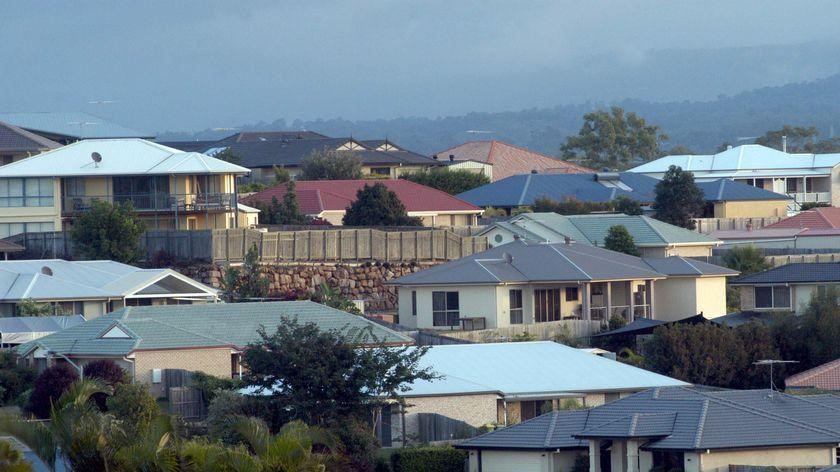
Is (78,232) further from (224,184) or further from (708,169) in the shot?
(708,169)

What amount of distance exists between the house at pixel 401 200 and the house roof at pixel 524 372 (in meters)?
33.5

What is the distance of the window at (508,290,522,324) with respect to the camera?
192ft

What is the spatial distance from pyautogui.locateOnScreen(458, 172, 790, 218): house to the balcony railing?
27.6m

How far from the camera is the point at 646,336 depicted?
174 feet

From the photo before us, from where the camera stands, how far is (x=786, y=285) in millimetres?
56125

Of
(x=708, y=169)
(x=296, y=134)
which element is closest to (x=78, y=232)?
(x=708, y=169)

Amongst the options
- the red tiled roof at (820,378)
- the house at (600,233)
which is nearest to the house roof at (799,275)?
the red tiled roof at (820,378)

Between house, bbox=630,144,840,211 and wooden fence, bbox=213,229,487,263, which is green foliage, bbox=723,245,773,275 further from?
house, bbox=630,144,840,211

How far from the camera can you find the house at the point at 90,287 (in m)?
53.3

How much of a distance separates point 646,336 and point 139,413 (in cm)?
2068

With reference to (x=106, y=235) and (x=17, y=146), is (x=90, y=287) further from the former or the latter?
(x=17, y=146)

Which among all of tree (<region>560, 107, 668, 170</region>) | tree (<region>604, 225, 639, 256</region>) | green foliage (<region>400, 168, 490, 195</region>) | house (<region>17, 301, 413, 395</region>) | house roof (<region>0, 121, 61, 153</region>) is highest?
tree (<region>560, 107, 668, 170</region>)

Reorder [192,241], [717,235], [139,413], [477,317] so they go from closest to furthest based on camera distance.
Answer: [139,413] < [477,317] < [192,241] < [717,235]

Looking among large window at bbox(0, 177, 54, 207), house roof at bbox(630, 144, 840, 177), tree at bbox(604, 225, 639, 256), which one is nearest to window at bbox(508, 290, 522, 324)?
tree at bbox(604, 225, 639, 256)
